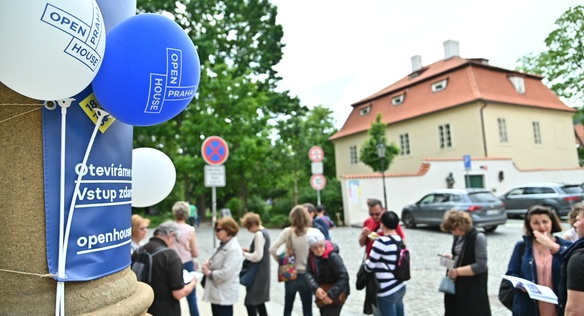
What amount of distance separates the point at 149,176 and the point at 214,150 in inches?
237

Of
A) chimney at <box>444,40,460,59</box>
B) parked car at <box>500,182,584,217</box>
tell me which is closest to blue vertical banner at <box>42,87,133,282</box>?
parked car at <box>500,182,584,217</box>

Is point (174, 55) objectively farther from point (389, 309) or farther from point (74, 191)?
point (389, 309)

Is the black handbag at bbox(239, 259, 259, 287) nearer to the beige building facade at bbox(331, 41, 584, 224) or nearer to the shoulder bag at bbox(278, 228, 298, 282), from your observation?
the shoulder bag at bbox(278, 228, 298, 282)

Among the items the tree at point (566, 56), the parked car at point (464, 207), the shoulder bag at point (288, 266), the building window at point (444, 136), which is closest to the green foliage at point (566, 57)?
the tree at point (566, 56)

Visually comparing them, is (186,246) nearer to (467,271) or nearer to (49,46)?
(467,271)

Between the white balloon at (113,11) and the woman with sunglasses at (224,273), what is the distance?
308 cm

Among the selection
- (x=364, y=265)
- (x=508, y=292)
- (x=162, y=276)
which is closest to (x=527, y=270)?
(x=508, y=292)

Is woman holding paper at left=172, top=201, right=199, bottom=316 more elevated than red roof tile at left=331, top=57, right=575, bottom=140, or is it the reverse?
red roof tile at left=331, top=57, right=575, bottom=140

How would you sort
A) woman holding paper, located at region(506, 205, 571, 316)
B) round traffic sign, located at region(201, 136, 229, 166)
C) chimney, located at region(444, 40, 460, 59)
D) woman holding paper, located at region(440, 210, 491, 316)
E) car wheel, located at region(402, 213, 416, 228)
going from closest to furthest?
woman holding paper, located at region(506, 205, 571, 316) < woman holding paper, located at region(440, 210, 491, 316) < round traffic sign, located at region(201, 136, 229, 166) < car wheel, located at region(402, 213, 416, 228) < chimney, located at region(444, 40, 460, 59)

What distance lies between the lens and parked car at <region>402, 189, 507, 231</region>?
43.6 feet

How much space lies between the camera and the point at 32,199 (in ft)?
5.24

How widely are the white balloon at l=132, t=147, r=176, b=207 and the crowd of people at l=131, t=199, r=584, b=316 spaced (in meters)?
0.98

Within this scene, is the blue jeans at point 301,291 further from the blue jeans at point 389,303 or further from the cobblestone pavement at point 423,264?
the cobblestone pavement at point 423,264

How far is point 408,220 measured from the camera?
16031 millimetres
